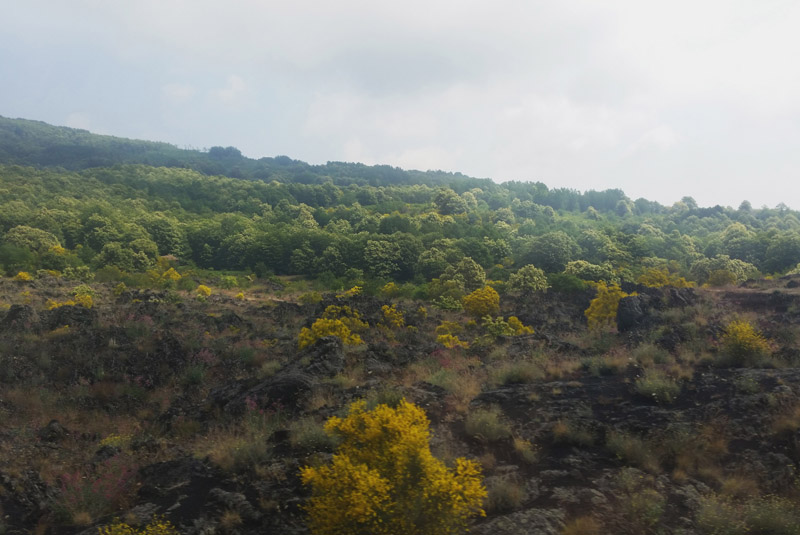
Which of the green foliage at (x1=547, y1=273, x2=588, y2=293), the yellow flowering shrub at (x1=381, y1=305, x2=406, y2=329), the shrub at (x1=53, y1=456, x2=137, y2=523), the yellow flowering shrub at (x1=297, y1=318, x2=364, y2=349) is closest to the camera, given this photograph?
the shrub at (x1=53, y1=456, x2=137, y2=523)

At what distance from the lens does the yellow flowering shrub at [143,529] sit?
209 inches

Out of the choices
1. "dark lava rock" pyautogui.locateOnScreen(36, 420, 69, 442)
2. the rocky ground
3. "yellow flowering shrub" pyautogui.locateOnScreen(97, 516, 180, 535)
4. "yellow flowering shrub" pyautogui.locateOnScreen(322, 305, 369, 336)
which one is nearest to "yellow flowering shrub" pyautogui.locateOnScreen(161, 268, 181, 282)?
the rocky ground

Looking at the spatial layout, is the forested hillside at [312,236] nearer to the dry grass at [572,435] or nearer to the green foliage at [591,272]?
the green foliage at [591,272]

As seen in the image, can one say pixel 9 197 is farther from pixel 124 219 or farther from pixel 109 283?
pixel 109 283

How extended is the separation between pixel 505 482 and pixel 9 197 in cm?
8080

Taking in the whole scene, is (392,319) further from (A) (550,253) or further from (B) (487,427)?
(A) (550,253)

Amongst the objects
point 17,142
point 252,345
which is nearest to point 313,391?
point 252,345

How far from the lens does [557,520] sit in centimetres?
593

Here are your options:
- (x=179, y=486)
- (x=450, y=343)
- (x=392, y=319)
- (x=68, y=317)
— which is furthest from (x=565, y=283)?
(x=179, y=486)

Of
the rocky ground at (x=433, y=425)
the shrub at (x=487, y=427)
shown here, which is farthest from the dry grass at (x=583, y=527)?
the shrub at (x=487, y=427)

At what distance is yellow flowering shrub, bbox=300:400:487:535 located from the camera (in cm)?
463

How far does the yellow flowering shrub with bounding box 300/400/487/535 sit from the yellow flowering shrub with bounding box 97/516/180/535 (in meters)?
1.98

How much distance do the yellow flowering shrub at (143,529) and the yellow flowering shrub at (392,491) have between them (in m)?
1.98

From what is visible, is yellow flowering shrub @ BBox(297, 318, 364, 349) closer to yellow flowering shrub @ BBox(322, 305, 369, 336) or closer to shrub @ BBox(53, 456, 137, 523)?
yellow flowering shrub @ BBox(322, 305, 369, 336)
